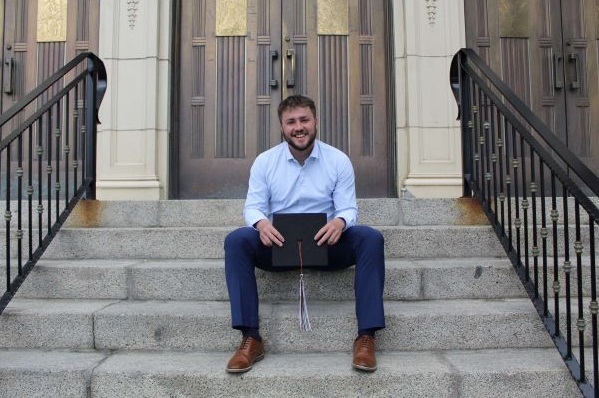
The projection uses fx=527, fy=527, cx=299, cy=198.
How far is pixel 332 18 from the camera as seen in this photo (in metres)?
5.64

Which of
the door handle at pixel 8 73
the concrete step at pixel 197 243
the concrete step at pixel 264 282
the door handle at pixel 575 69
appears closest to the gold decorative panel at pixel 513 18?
the door handle at pixel 575 69

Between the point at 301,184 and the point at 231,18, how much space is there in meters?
3.20

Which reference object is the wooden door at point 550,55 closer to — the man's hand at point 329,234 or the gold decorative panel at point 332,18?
the gold decorative panel at point 332,18

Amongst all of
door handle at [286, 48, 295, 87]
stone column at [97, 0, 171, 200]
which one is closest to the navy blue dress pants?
stone column at [97, 0, 171, 200]

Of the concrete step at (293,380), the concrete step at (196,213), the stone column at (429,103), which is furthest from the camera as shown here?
the stone column at (429,103)

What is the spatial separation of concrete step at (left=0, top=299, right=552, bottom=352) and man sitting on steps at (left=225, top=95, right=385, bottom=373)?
0.20 m

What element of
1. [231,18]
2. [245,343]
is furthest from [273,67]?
[245,343]

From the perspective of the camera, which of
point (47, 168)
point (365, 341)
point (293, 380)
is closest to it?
point (293, 380)

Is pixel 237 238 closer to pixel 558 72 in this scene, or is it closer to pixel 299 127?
pixel 299 127

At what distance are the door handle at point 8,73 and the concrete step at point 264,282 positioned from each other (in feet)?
10.2

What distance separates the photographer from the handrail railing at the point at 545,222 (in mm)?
2473

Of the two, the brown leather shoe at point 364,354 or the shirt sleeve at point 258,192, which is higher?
the shirt sleeve at point 258,192

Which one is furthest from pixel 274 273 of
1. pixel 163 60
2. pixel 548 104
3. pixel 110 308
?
pixel 548 104

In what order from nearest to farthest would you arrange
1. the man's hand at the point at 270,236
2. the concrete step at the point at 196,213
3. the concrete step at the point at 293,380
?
the concrete step at the point at 293,380 → the man's hand at the point at 270,236 → the concrete step at the point at 196,213
